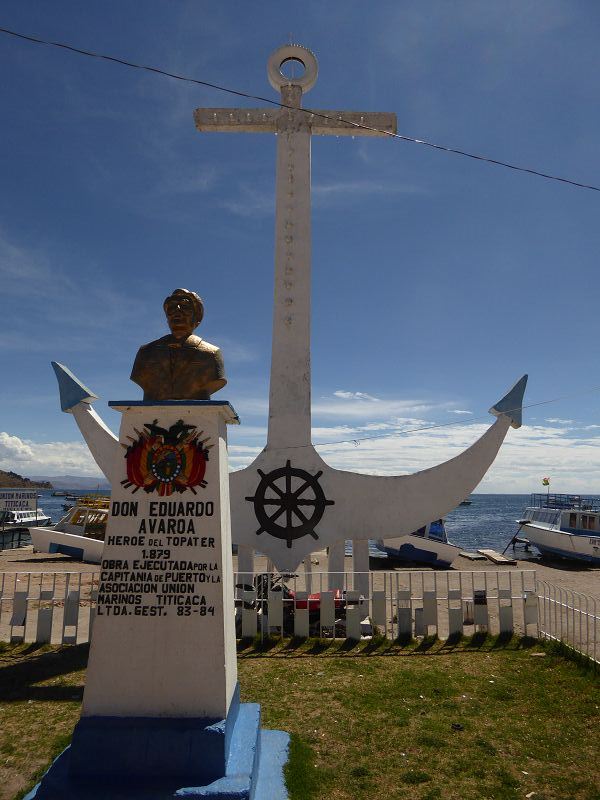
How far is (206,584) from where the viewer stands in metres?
4.44

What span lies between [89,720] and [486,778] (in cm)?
322

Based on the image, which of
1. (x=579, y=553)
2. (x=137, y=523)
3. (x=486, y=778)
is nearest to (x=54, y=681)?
(x=137, y=523)

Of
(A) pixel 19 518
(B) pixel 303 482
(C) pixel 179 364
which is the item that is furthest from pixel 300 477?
(A) pixel 19 518

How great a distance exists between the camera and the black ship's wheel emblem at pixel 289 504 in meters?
9.62

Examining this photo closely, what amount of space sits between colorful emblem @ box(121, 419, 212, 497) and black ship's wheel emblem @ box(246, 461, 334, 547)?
516 centimetres

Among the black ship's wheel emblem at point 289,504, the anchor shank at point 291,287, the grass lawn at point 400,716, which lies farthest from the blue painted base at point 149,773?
the anchor shank at point 291,287

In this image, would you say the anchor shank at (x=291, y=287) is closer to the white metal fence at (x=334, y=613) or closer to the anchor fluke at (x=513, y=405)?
the white metal fence at (x=334, y=613)

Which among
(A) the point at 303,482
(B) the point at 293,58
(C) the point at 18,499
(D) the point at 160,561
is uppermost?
(B) the point at 293,58

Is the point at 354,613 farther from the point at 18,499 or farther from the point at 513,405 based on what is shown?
the point at 18,499

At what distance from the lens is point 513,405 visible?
32.2ft

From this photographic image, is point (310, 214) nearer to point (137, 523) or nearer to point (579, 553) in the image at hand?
point (137, 523)

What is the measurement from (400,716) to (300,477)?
4645 mm

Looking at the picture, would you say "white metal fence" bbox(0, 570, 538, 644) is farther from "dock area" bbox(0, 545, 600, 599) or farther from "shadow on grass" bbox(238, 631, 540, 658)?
"dock area" bbox(0, 545, 600, 599)

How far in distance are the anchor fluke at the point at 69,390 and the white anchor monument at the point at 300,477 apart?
0.7 inches
